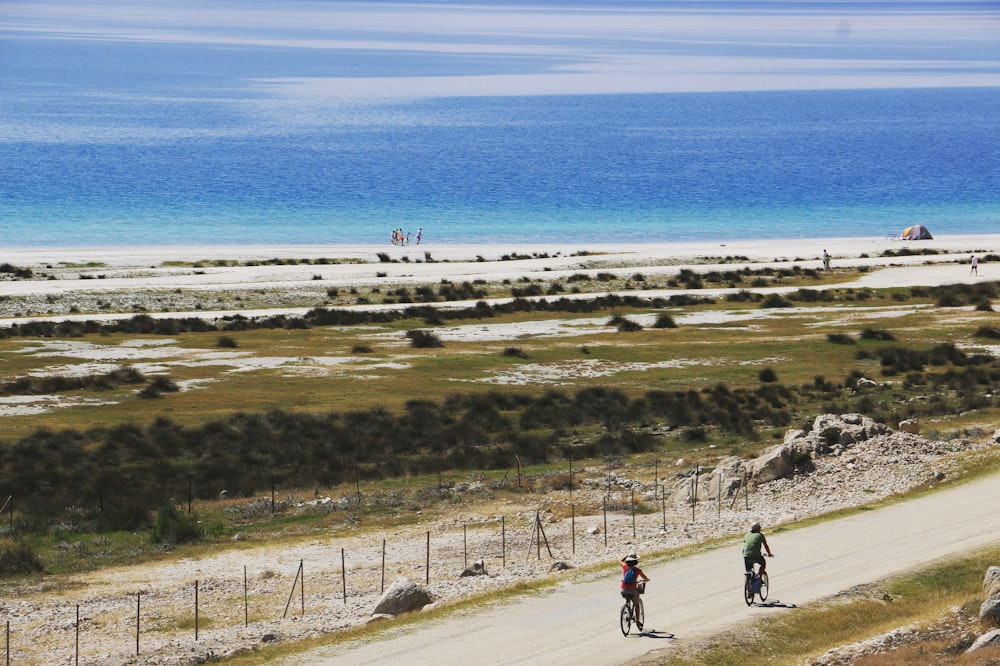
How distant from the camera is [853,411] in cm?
4812

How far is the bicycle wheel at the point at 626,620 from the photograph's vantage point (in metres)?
24.1

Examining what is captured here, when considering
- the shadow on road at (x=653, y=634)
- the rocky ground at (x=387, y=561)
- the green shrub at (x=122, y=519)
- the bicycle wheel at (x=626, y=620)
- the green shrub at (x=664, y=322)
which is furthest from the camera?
the green shrub at (x=664, y=322)

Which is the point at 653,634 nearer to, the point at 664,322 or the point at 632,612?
the point at 632,612

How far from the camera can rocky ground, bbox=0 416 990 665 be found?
26.4 meters

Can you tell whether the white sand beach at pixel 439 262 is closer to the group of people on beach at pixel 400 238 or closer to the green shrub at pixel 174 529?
the group of people on beach at pixel 400 238

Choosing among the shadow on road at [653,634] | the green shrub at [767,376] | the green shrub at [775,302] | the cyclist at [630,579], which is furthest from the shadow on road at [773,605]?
the green shrub at [775,302]

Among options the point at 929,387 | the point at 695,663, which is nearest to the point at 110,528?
the point at 695,663

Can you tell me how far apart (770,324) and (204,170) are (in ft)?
368

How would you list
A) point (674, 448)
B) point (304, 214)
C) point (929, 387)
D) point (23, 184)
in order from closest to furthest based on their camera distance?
point (674, 448), point (929, 387), point (304, 214), point (23, 184)

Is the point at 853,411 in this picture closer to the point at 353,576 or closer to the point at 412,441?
the point at 412,441

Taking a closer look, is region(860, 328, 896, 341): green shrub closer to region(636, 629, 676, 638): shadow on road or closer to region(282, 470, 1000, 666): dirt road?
region(282, 470, 1000, 666): dirt road

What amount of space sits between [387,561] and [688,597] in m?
8.15

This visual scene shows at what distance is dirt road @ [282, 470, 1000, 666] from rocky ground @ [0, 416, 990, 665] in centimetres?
144

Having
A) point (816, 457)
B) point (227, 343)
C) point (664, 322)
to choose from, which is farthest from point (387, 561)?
point (664, 322)
